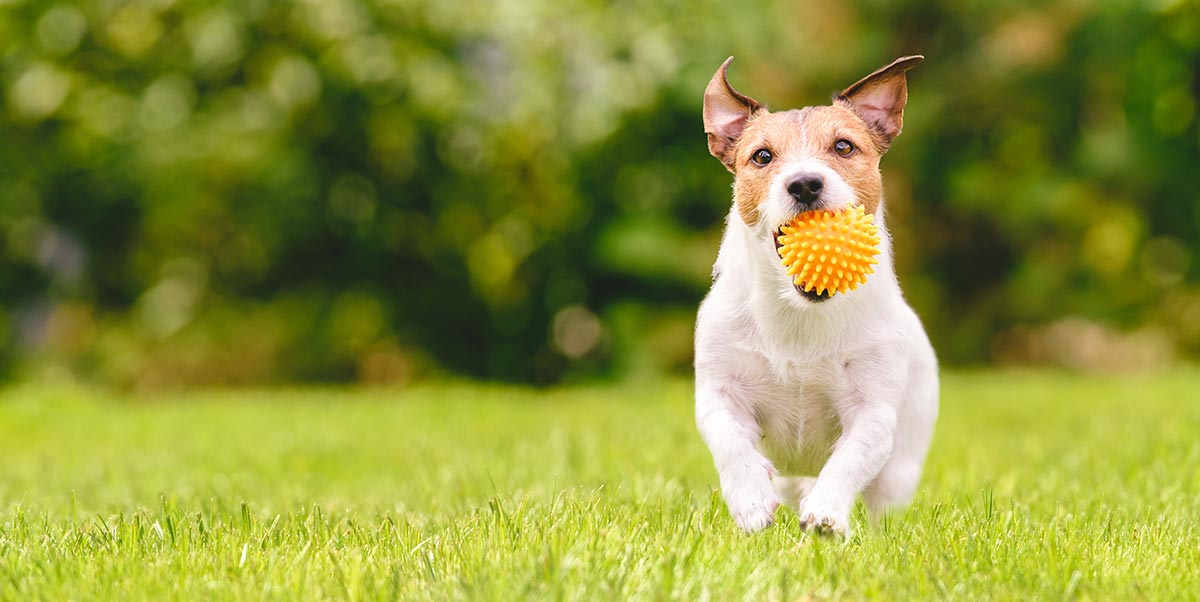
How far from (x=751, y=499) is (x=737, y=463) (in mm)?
105

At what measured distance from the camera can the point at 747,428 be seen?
11.4 feet

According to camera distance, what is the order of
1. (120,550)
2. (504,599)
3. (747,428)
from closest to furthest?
1. (504,599)
2. (120,550)
3. (747,428)

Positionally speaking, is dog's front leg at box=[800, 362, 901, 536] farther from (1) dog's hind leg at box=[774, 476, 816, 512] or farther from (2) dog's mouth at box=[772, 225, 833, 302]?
(1) dog's hind leg at box=[774, 476, 816, 512]

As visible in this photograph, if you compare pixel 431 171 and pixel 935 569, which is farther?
pixel 431 171

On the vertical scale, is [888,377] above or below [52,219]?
above

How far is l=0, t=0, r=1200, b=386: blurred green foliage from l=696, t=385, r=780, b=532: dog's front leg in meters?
7.45

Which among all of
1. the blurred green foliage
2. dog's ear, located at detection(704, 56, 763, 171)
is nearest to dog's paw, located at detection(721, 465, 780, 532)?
dog's ear, located at detection(704, 56, 763, 171)

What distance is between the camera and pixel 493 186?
38.1ft

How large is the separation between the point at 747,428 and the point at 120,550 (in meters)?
1.71

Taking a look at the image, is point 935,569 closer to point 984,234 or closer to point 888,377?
point 888,377

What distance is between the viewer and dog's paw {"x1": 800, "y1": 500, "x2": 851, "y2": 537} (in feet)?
10.2

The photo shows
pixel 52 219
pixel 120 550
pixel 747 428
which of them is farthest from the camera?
pixel 52 219

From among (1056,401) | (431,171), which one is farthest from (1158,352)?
(431,171)

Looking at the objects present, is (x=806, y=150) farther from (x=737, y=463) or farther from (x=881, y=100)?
(x=737, y=463)
